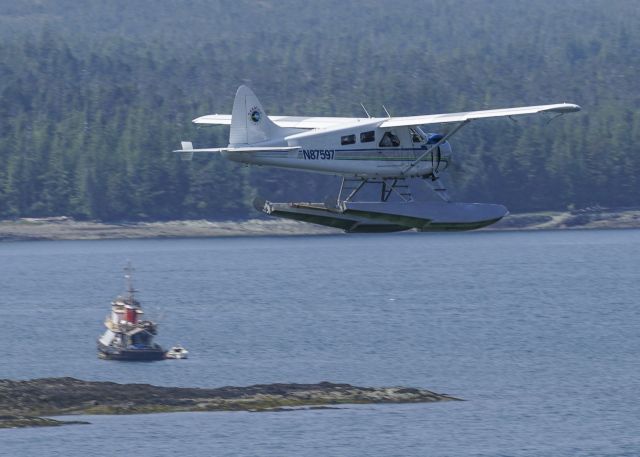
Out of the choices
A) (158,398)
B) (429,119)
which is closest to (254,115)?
(429,119)

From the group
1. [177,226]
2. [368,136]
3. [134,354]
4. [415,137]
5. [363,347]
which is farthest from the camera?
[177,226]

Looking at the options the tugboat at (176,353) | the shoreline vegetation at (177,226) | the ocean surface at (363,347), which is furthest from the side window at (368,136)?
the shoreline vegetation at (177,226)

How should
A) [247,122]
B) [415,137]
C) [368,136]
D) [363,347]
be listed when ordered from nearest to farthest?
[247,122] < [368,136] < [415,137] < [363,347]

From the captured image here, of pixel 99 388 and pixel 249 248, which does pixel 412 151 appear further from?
pixel 249 248

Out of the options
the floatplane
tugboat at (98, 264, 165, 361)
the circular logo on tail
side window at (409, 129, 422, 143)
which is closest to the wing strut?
the floatplane

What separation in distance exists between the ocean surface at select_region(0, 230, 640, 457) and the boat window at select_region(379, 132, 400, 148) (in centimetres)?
1464

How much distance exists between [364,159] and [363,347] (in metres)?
37.3

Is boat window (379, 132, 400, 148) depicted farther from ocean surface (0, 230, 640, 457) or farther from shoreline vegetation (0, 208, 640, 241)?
shoreline vegetation (0, 208, 640, 241)

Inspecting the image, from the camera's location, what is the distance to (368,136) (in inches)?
1403

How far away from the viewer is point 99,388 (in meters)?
54.8

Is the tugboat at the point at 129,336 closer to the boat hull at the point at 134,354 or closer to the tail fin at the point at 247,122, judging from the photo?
the boat hull at the point at 134,354

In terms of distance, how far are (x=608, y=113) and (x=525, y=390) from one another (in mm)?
115729

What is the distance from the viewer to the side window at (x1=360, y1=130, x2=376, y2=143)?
3556cm

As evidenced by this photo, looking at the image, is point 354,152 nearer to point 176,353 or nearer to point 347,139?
point 347,139
